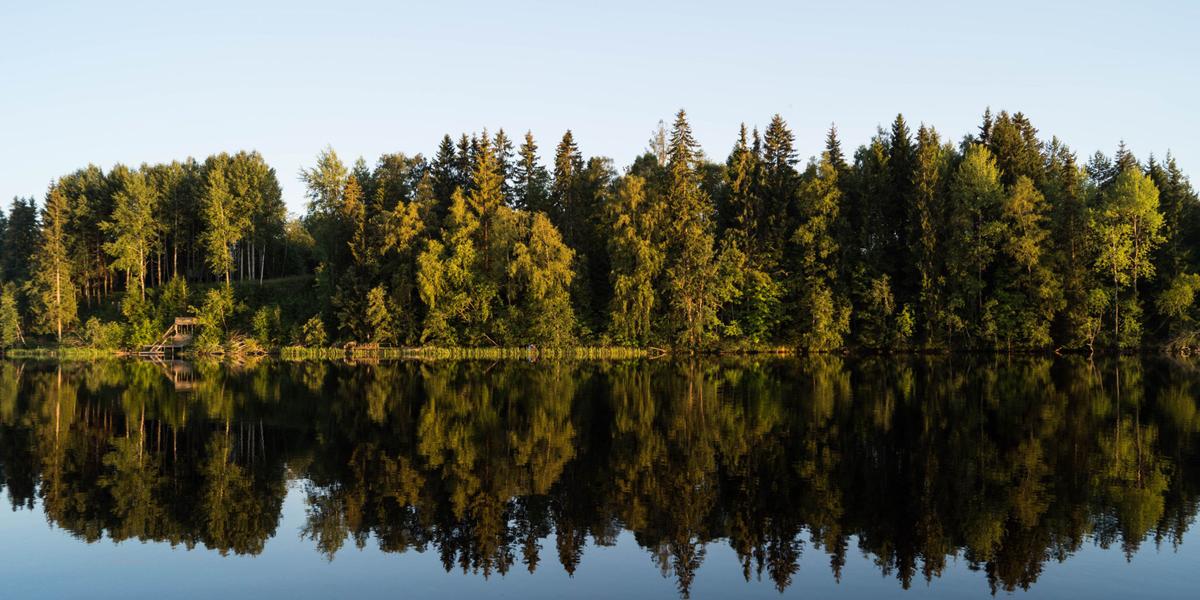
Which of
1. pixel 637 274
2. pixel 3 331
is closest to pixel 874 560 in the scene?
pixel 637 274

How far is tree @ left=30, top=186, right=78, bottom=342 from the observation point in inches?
2970

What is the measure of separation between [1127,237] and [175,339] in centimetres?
8429

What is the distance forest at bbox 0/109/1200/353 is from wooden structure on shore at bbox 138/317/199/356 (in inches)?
60.7

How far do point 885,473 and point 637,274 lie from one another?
48.5m

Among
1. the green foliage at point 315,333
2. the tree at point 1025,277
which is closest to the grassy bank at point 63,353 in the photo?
the green foliage at point 315,333

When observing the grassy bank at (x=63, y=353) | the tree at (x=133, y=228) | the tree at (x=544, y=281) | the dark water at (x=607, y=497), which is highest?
the tree at (x=133, y=228)

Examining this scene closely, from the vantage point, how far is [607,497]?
18047 millimetres

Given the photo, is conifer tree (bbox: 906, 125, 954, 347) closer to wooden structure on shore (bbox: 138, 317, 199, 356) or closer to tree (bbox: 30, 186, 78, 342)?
wooden structure on shore (bbox: 138, 317, 199, 356)

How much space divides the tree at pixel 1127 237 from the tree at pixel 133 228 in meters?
87.9

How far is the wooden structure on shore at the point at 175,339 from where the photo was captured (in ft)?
245

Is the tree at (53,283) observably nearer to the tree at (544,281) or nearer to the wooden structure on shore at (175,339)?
the wooden structure on shore at (175,339)

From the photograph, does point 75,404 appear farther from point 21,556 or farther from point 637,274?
point 637,274

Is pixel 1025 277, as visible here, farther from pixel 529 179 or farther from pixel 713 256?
pixel 529 179

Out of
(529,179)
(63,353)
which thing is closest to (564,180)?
(529,179)
